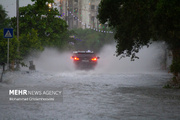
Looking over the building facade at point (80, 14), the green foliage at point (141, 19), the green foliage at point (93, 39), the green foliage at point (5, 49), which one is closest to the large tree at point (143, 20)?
the green foliage at point (141, 19)

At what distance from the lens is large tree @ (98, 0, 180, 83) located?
16000mm

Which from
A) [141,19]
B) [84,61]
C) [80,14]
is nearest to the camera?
[141,19]

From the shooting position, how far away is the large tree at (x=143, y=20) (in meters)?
16.0

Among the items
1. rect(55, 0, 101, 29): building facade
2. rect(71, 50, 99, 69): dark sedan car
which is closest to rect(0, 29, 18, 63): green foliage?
rect(71, 50, 99, 69): dark sedan car

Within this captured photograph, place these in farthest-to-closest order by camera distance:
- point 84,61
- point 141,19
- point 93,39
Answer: point 93,39
point 84,61
point 141,19

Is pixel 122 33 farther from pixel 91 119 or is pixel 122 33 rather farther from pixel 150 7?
pixel 91 119

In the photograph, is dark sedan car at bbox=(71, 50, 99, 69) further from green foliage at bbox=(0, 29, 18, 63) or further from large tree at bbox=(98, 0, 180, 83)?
large tree at bbox=(98, 0, 180, 83)

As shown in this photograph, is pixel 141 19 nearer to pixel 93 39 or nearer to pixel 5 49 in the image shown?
pixel 5 49

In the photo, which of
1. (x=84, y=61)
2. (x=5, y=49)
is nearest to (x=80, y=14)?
(x=84, y=61)

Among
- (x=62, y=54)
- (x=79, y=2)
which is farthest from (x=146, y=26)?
(x=79, y=2)

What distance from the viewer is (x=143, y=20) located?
1841 centimetres

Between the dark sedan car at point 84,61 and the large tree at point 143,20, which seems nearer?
the large tree at point 143,20

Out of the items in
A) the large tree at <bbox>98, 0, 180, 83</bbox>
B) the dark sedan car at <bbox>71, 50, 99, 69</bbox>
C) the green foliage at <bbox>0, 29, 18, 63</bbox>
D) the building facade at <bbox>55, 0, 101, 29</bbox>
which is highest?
the building facade at <bbox>55, 0, 101, 29</bbox>

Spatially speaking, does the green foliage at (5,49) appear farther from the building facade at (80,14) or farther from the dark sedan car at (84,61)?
the building facade at (80,14)
